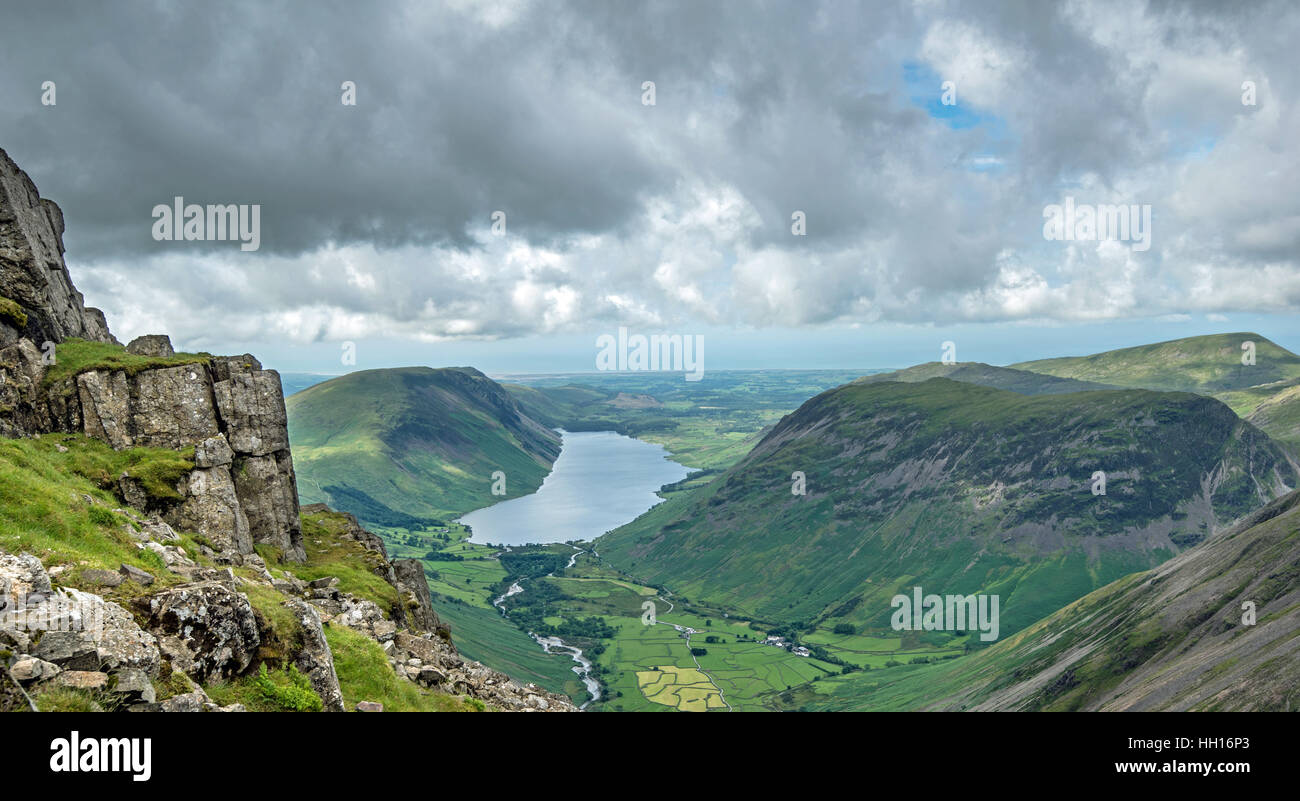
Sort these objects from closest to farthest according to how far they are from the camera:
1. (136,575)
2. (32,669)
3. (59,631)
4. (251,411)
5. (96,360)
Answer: (32,669) → (59,631) → (136,575) → (96,360) → (251,411)

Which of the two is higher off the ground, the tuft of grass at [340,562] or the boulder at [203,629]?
the boulder at [203,629]

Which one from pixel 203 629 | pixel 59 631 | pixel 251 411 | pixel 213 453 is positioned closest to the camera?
pixel 59 631

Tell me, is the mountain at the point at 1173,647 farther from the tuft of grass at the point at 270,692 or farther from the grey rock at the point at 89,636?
the grey rock at the point at 89,636

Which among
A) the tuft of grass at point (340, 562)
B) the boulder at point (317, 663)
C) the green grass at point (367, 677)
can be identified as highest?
the boulder at point (317, 663)

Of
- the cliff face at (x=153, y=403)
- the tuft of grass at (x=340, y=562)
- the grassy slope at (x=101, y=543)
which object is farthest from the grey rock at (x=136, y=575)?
the tuft of grass at (x=340, y=562)

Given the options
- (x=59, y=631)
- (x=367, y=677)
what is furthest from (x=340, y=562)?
(x=59, y=631)

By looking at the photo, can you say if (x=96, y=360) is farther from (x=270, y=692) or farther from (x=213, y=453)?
(x=270, y=692)

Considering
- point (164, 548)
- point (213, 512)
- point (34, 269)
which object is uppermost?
point (34, 269)
